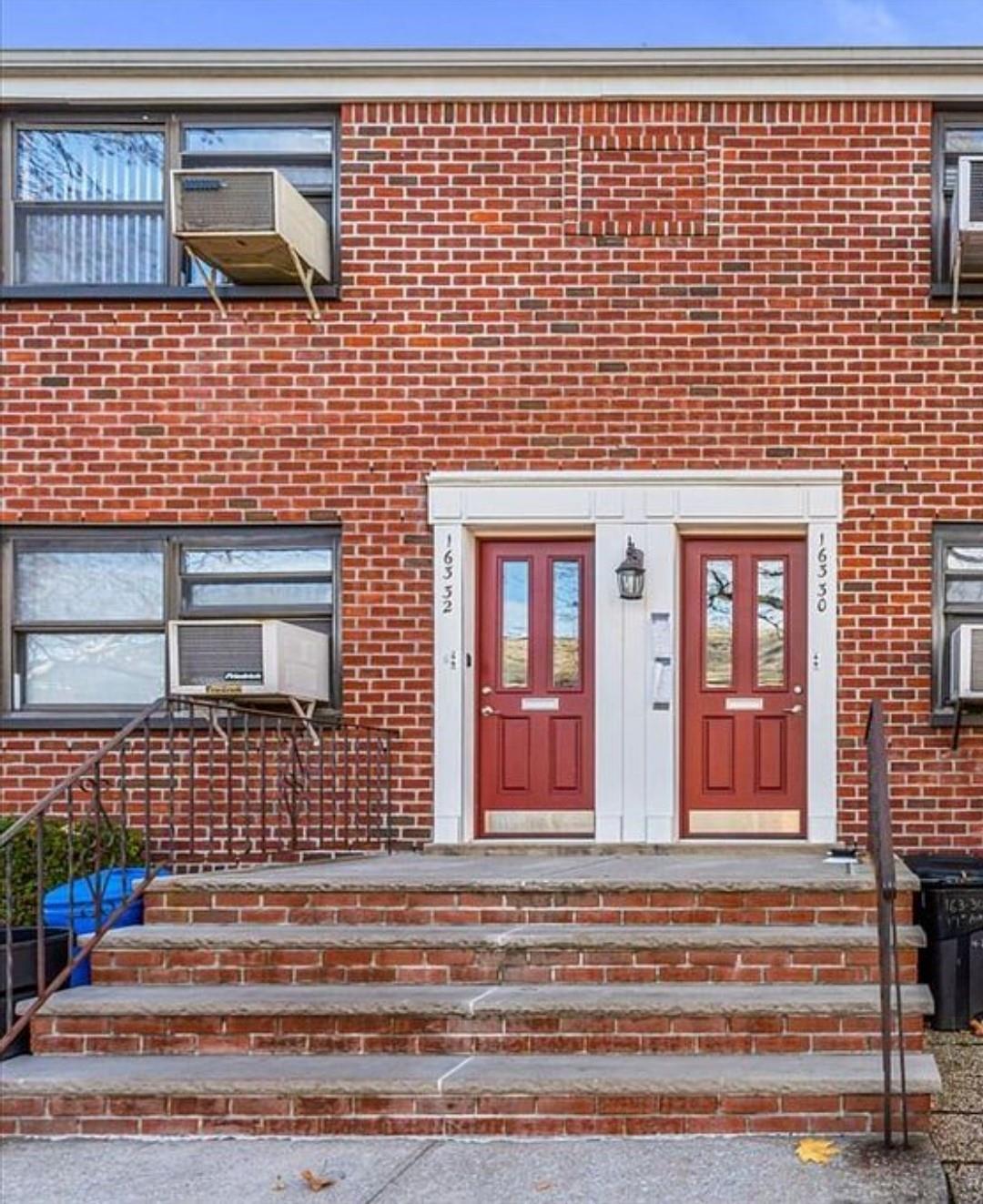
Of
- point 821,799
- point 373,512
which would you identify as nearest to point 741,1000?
point 821,799

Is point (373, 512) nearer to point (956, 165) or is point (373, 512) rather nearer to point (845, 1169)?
point (956, 165)

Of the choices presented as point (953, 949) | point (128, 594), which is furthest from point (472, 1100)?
point (128, 594)

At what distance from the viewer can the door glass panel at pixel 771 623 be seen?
24.7 ft

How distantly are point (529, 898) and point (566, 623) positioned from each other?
2.42m

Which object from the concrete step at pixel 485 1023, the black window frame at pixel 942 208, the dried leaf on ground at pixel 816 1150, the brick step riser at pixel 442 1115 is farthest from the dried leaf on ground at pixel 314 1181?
the black window frame at pixel 942 208

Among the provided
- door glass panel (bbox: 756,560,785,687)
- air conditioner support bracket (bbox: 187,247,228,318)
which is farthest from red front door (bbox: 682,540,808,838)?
air conditioner support bracket (bbox: 187,247,228,318)

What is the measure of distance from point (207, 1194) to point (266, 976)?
1.36 meters

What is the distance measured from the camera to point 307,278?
7328 mm

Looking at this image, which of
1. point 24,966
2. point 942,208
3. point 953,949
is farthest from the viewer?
point 942,208

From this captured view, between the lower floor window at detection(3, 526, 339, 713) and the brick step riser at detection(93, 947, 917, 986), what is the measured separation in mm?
2558

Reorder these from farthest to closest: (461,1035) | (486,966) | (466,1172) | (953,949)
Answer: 1. (953,949)
2. (486,966)
3. (461,1035)
4. (466,1172)

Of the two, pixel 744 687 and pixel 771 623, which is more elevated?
pixel 771 623

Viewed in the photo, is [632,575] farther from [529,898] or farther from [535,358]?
[529,898]

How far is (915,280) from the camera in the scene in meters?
7.47
